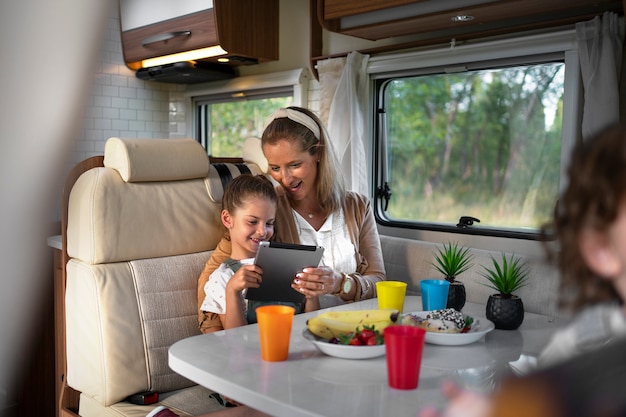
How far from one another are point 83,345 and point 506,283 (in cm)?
134

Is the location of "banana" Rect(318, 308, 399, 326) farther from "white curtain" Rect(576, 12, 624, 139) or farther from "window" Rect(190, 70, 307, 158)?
"window" Rect(190, 70, 307, 158)

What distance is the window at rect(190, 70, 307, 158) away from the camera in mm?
3648

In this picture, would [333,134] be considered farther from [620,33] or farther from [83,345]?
[83,345]

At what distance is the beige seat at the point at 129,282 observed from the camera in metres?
2.01

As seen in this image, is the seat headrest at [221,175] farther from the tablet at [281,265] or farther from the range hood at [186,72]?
the range hood at [186,72]

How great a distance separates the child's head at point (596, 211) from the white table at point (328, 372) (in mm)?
688

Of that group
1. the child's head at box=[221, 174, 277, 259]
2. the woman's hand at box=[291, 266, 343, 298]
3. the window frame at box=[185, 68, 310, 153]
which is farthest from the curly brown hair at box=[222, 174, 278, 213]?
the window frame at box=[185, 68, 310, 153]

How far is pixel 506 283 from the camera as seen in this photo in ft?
5.81

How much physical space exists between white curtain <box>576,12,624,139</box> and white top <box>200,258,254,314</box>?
137cm

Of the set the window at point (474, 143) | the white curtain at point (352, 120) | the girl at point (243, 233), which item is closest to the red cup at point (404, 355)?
the girl at point (243, 233)

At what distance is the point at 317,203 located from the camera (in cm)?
247

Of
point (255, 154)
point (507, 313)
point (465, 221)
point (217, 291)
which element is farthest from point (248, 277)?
point (465, 221)

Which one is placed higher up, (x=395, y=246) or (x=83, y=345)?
(x=395, y=246)

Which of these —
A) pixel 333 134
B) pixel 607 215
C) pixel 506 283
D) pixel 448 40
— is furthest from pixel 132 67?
pixel 607 215
